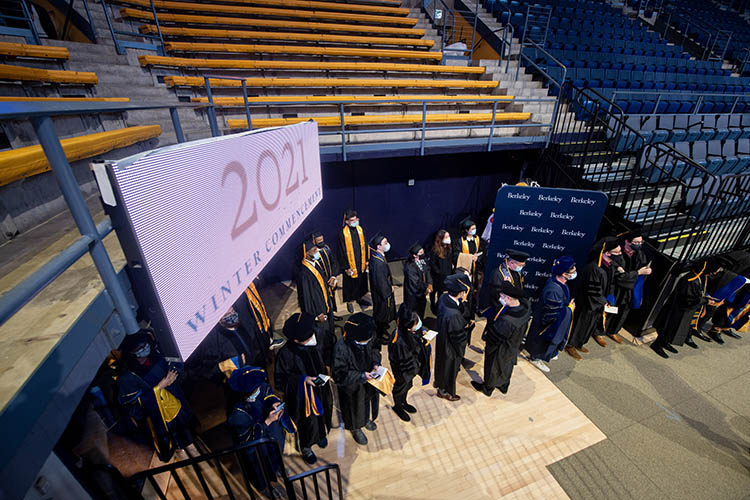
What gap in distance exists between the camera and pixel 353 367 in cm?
369

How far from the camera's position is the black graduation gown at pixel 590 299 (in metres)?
4.95

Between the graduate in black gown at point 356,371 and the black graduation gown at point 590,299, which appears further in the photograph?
the black graduation gown at point 590,299

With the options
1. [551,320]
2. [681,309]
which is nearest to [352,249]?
[551,320]

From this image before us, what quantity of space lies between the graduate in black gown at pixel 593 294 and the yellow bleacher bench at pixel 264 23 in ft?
27.7

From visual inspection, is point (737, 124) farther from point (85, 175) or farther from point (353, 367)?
point (85, 175)

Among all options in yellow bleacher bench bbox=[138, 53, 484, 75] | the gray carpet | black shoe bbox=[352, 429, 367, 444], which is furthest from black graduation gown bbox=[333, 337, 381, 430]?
yellow bleacher bench bbox=[138, 53, 484, 75]

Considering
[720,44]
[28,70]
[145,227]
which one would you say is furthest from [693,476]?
[720,44]

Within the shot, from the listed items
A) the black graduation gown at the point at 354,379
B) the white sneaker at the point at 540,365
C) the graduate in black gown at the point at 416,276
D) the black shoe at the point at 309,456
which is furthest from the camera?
the graduate in black gown at the point at 416,276

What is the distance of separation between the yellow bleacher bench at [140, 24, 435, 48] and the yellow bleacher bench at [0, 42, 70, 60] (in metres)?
3.72

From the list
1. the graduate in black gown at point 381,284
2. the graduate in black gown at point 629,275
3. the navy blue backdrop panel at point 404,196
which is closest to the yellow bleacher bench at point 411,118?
the navy blue backdrop panel at point 404,196

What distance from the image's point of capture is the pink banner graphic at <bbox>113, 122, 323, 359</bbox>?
107 centimetres

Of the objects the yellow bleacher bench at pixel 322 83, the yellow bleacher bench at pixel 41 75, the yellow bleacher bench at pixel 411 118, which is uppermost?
the yellow bleacher bench at pixel 41 75

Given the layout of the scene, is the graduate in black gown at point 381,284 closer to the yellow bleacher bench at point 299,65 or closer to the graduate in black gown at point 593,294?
the graduate in black gown at point 593,294

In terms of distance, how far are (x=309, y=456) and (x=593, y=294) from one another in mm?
4585
